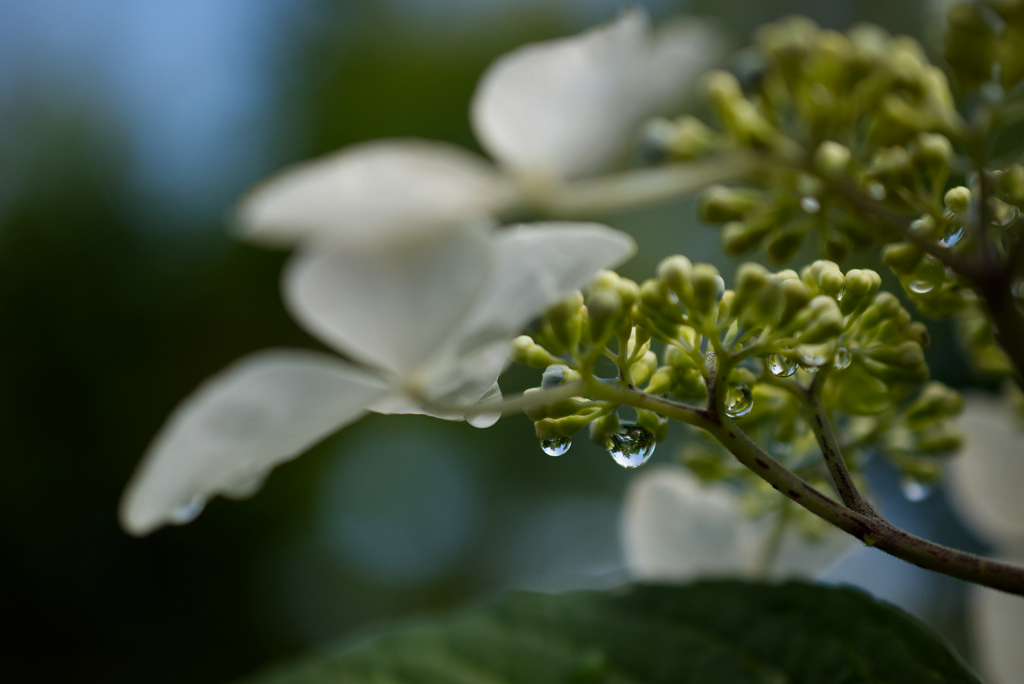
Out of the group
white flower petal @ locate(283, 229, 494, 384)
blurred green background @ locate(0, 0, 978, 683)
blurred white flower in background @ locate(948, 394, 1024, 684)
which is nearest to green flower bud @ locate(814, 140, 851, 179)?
white flower petal @ locate(283, 229, 494, 384)

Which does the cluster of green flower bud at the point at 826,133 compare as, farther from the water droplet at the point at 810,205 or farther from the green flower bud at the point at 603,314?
the green flower bud at the point at 603,314

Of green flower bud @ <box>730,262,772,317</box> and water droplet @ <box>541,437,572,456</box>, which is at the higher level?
green flower bud @ <box>730,262,772,317</box>

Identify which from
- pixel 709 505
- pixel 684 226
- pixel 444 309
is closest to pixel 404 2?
pixel 684 226

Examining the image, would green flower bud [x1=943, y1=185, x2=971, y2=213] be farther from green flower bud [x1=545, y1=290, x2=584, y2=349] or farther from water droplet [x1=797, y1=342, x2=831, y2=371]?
green flower bud [x1=545, y1=290, x2=584, y2=349]

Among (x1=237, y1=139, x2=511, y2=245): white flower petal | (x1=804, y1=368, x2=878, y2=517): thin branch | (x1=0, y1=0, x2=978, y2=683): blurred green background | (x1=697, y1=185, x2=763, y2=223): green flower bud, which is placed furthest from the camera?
(x1=0, y1=0, x2=978, y2=683): blurred green background

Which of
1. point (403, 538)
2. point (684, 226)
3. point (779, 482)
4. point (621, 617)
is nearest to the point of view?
point (779, 482)

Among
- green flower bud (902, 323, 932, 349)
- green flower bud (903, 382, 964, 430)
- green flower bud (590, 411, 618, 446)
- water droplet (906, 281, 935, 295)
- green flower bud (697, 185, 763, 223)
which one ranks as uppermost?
green flower bud (697, 185, 763, 223)

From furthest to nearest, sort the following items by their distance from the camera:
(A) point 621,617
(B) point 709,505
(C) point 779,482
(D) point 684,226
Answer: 1. (D) point 684,226
2. (B) point 709,505
3. (A) point 621,617
4. (C) point 779,482

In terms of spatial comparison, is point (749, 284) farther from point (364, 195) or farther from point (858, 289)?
point (364, 195)

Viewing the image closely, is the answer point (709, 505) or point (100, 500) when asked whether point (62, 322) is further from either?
point (709, 505)
